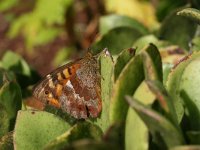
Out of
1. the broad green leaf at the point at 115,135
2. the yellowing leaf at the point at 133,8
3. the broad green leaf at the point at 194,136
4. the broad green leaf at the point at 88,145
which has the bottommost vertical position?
the yellowing leaf at the point at 133,8

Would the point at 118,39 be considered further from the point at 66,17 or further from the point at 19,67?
the point at 66,17

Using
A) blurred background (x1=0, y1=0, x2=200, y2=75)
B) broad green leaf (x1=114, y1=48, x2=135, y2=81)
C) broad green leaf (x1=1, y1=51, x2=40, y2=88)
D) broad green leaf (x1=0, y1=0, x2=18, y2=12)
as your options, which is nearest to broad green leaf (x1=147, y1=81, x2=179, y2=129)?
broad green leaf (x1=114, y1=48, x2=135, y2=81)

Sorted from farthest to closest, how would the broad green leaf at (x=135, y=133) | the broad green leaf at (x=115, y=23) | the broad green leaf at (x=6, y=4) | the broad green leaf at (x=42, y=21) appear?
the broad green leaf at (x=6, y=4)
the broad green leaf at (x=42, y=21)
the broad green leaf at (x=115, y=23)
the broad green leaf at (x=135, y=133)

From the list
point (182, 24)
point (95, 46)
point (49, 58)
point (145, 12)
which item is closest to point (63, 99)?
point (95, 46)

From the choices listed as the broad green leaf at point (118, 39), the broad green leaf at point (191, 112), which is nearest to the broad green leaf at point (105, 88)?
the broad green leaf at point (191, 112)

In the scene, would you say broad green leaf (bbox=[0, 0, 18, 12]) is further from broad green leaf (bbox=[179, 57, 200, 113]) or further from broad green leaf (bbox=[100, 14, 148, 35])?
broad green leaf (bbox=[179, 57, 200, 113])

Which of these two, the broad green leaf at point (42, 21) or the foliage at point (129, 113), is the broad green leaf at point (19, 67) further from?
the broad green leaf at point (42, 21)

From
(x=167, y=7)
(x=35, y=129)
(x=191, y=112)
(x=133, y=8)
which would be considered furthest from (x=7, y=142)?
(x=133, y=8)
